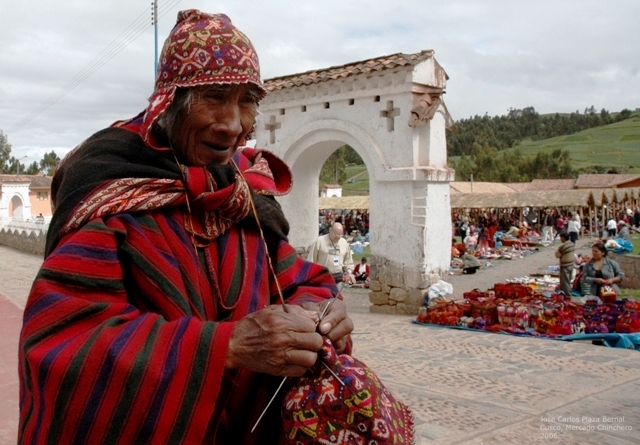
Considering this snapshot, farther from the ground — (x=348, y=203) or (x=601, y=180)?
(x=601, y=180)

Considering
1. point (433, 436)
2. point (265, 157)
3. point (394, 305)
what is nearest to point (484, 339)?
point (394, 305)

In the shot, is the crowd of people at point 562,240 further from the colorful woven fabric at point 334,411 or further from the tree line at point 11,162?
the tree line at point 11,162

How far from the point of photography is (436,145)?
10.8m

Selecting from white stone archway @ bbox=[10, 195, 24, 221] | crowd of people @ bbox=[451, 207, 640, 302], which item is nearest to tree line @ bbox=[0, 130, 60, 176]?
white stone archway @ bbox=[10, 195, 24, 221]

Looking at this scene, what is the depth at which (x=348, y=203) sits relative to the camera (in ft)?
114

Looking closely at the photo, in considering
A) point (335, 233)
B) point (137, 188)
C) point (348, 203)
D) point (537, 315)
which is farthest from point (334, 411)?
point (348, 203)

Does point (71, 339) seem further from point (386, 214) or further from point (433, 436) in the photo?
point (386, 214)

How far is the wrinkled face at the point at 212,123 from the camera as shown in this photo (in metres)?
1.70

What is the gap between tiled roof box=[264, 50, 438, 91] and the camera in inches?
410

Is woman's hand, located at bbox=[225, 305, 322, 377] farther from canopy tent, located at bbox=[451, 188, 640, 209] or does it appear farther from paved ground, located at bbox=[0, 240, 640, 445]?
canopy tent, located at bbox=[451, 188, 640, 209]

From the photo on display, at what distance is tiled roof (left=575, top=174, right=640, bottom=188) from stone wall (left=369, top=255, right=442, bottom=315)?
38532 millimetres

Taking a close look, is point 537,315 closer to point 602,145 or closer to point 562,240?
point 562,240

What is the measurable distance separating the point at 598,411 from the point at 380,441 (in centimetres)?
411

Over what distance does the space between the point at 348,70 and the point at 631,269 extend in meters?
9.60
